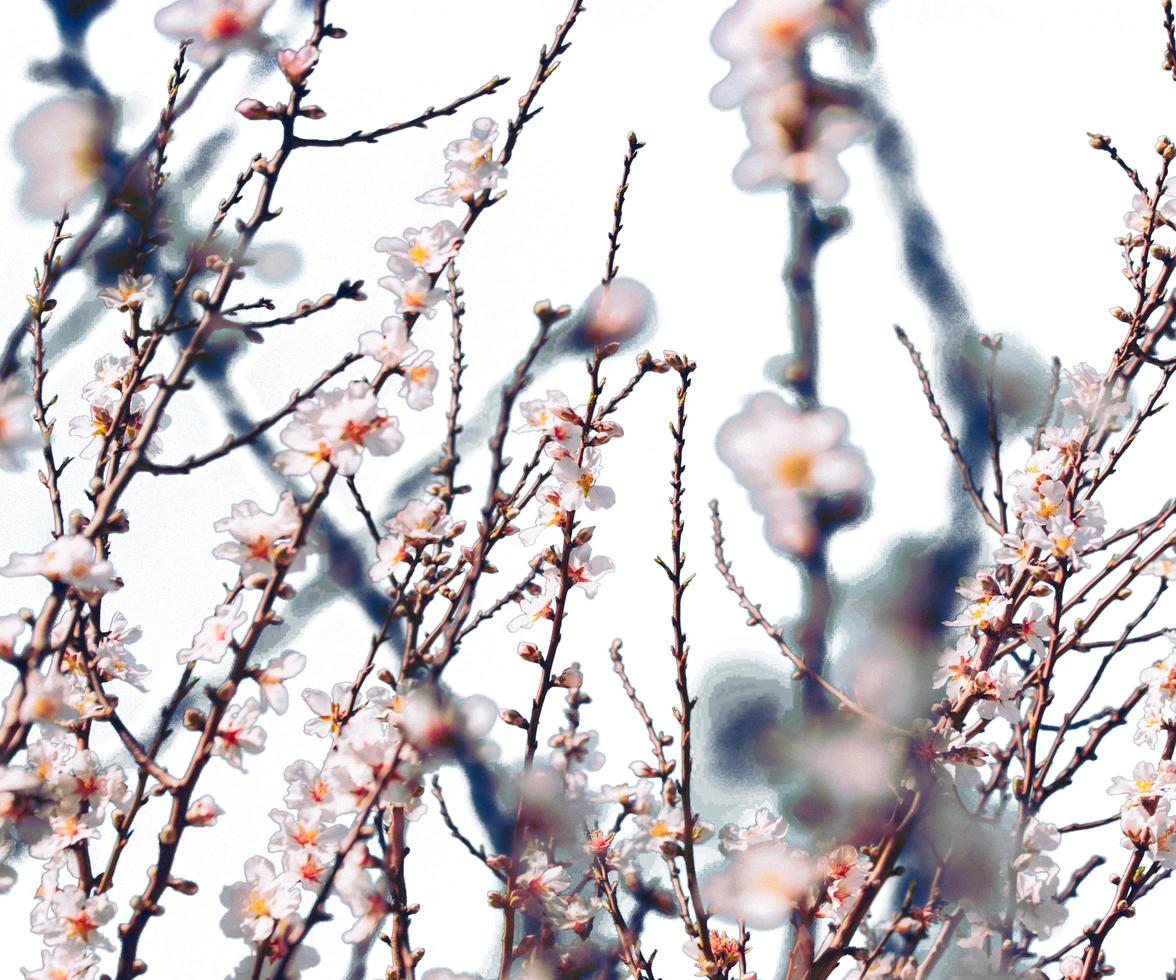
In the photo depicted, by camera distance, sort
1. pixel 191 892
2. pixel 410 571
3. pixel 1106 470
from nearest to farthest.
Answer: pixel 191 892, pixel 410 571, pixel 1106 470

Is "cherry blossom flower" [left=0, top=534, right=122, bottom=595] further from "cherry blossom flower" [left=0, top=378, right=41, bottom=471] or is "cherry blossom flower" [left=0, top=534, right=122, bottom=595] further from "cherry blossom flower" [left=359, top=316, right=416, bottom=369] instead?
"cherry blossom flower" [left=359, top=316, right=416, bottom=369]

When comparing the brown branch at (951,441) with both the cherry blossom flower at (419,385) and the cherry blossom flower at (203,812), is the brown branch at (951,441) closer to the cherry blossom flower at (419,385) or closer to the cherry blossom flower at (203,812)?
the cherry blossom flower at (419,385)

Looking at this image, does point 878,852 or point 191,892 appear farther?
point 878,852

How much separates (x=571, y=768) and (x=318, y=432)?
56cm

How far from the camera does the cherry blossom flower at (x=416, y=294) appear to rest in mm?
961

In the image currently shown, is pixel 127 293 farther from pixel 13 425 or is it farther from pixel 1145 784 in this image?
pixel 1145 784

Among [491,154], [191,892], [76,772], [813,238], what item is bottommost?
[191,892]

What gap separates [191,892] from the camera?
0.84 meters

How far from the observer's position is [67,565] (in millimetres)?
774

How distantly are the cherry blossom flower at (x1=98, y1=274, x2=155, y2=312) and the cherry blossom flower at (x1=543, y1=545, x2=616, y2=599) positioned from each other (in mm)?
592

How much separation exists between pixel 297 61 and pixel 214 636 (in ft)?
1.86

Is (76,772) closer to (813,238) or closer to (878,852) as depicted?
(878,852)

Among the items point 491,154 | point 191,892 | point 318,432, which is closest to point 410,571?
point 318,432

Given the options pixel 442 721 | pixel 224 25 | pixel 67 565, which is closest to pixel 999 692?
pixel 442 721
